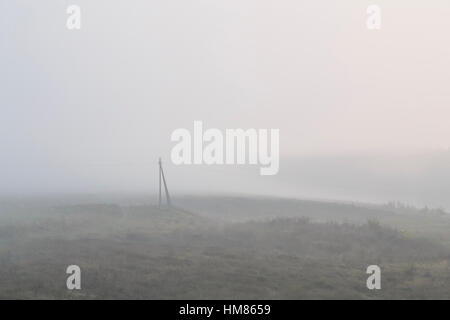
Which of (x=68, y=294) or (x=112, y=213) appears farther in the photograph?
(x=112, y=213)

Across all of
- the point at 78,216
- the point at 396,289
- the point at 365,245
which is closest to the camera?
the point at 396,289

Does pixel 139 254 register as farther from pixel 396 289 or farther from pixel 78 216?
pixel 78 216

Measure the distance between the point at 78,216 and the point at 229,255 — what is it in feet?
58.8

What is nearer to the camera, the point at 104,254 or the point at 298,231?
the point at 104,254

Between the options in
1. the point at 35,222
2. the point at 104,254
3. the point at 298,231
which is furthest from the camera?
the point at 35,222

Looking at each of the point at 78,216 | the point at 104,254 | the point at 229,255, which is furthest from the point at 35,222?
the point at 229,255

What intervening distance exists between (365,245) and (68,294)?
1701 centimetres

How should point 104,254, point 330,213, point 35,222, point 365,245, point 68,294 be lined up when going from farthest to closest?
1. point 330,213
2. point 35,222
3. point 365,245
4. point 104,254
5. point 68,294

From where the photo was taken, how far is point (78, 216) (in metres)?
37.6

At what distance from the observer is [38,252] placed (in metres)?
23.5

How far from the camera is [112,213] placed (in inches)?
1585

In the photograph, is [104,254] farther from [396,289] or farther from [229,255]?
[396,289]
